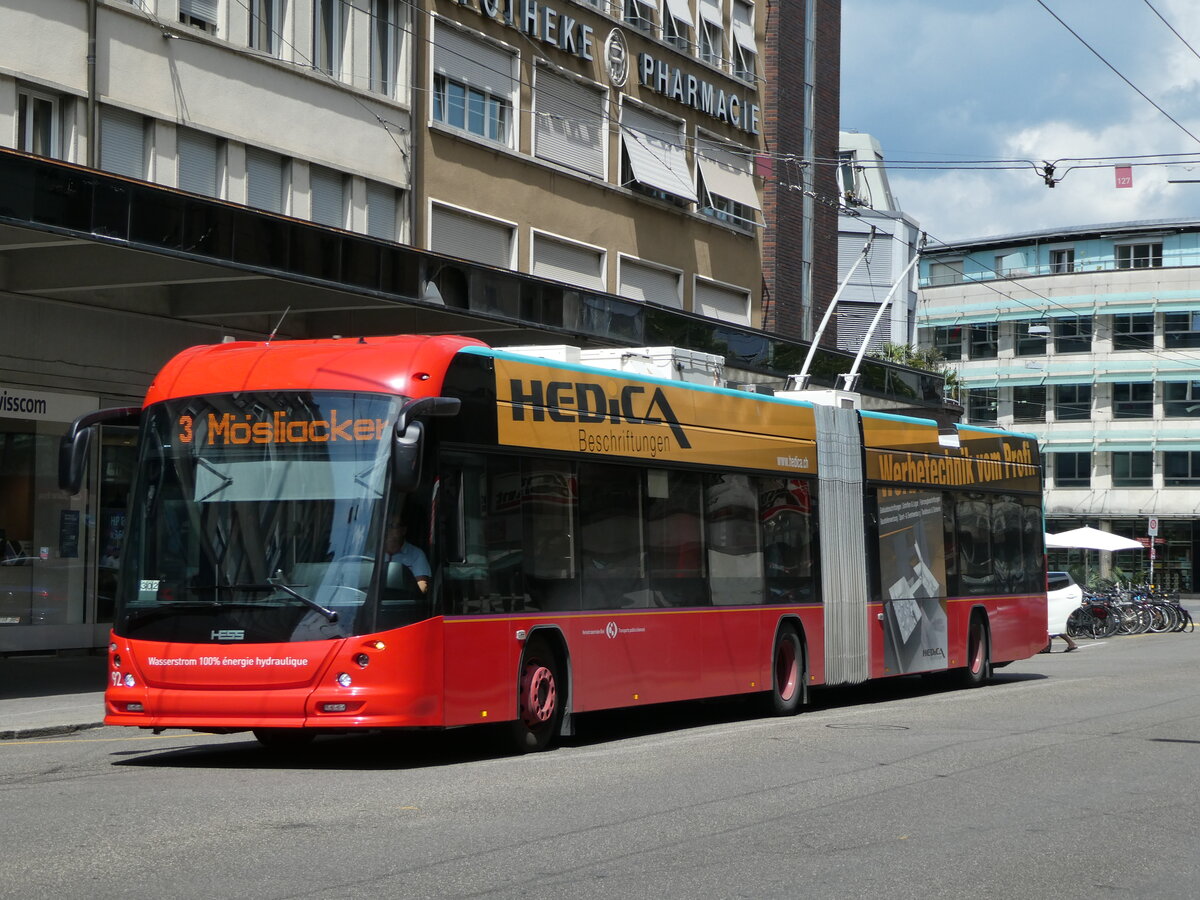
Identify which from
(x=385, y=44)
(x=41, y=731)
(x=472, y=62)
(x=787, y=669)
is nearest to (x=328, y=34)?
(x=385, y=44)

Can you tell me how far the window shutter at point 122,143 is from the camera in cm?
2212

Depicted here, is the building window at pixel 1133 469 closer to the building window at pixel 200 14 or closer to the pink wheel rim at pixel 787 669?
the building window at pixel 200 14

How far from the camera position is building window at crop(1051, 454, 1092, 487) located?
247ft

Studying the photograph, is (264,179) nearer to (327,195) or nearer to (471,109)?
(327,195)

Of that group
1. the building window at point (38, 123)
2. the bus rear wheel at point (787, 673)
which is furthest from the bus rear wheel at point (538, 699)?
the building window at point (38, 123)

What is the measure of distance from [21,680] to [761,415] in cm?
952

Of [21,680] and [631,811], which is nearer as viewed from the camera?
[631,811]

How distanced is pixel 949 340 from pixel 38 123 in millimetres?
64540

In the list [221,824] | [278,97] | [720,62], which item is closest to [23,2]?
[278,97]

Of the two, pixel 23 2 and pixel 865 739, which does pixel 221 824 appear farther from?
pixel 23 2

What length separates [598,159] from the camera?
32656 mm

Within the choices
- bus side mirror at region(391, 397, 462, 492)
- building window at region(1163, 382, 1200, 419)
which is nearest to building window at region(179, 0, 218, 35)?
bus side mirror at region(391, 397, 462, 492)

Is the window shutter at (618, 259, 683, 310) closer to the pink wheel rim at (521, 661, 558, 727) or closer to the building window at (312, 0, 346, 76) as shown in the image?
the building window at (312, 0, 346, 76)

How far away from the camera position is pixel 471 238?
95.5 ft
